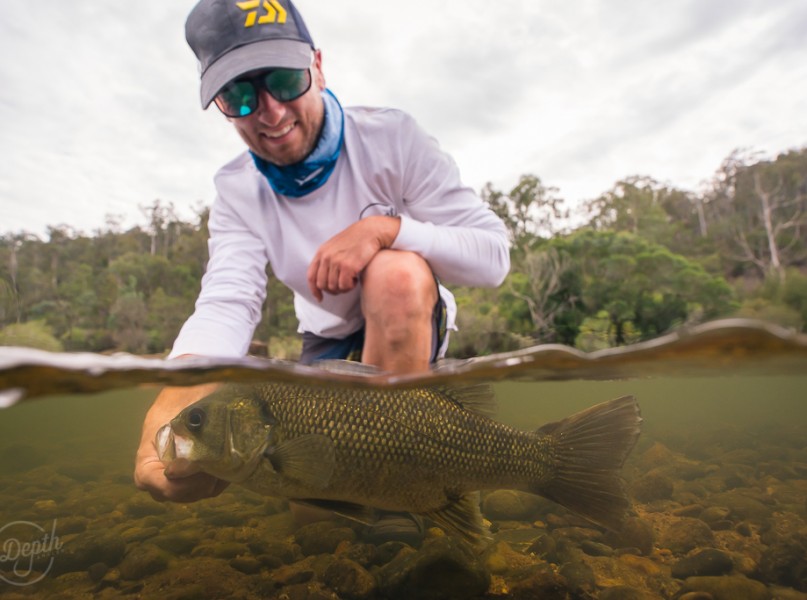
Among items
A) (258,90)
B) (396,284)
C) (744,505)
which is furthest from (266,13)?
(744,505)

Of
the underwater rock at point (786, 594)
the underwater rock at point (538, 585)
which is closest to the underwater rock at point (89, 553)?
the underwater rock at point (538, 585)

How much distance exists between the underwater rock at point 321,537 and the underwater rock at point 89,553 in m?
0.90

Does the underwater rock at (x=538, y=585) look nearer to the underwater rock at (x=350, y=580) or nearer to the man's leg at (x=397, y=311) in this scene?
the underwater rock at (x=350, y=580)

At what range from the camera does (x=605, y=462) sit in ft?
7.73

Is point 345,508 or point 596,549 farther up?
point 345,508

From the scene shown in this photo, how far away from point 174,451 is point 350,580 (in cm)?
92

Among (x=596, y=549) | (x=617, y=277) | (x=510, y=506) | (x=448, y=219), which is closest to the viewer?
(x=596, y=549)

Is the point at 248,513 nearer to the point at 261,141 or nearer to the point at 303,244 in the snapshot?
the point at 303,244

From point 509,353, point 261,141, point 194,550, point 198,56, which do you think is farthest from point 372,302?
point 198,56

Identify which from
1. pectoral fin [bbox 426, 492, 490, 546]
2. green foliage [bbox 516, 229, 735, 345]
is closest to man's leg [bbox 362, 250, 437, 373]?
pectoral fin [bbox 426, 492, 490, 546]

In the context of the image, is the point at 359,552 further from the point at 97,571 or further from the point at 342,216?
the point at 342,216

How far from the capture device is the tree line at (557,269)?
220 inches

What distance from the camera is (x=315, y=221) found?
336cm

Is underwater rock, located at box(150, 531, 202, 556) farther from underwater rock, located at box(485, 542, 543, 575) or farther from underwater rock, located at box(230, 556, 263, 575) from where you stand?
underwater rock, located at box(485, 542, 543, 575)
